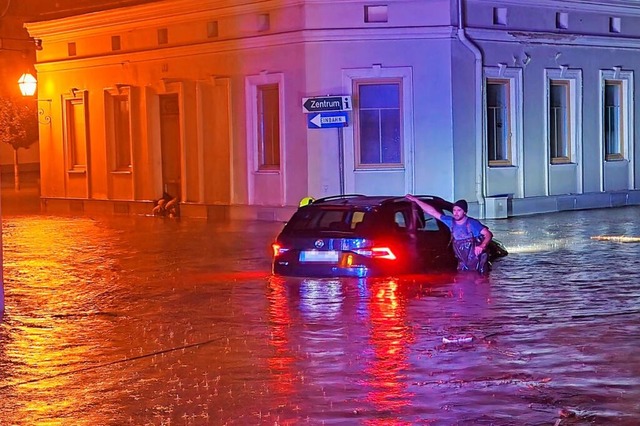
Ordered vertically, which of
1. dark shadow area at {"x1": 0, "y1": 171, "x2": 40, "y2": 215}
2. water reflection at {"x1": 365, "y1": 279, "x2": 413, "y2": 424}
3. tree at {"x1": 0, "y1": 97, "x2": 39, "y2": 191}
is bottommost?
water reflection at {"x1": 365, "y1": 279, "x2": 413, "y2": 424}

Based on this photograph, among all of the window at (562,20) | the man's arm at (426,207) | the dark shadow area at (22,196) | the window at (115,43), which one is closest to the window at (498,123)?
the window at (562,20)

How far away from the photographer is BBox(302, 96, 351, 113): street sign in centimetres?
2111

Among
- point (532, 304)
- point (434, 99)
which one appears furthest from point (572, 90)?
point (532, 304)

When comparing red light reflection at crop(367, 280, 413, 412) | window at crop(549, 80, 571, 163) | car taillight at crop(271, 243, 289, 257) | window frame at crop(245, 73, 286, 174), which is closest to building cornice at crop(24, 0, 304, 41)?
window frame at crop(245, 73, 286, 174)

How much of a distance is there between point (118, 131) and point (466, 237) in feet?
59.0

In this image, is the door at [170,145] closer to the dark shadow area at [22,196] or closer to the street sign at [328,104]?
the dark shadow area at [22,196]

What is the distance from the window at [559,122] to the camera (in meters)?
29.3

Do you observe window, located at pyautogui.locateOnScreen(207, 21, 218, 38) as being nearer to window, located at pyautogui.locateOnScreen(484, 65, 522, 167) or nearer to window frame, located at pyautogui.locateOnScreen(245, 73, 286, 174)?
window frame, located at pyautogui.locateOnScreen(245, 73, 286, 174)

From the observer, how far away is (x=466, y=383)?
29.3ft

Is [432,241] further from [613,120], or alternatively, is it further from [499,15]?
[613,120]

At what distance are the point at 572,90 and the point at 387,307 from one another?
708 inches

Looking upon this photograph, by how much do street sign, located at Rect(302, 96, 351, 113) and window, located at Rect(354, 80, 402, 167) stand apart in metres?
5.02

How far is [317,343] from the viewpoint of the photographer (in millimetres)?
11016

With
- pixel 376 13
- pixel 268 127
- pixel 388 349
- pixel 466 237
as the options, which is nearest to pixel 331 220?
pixel 466 237
